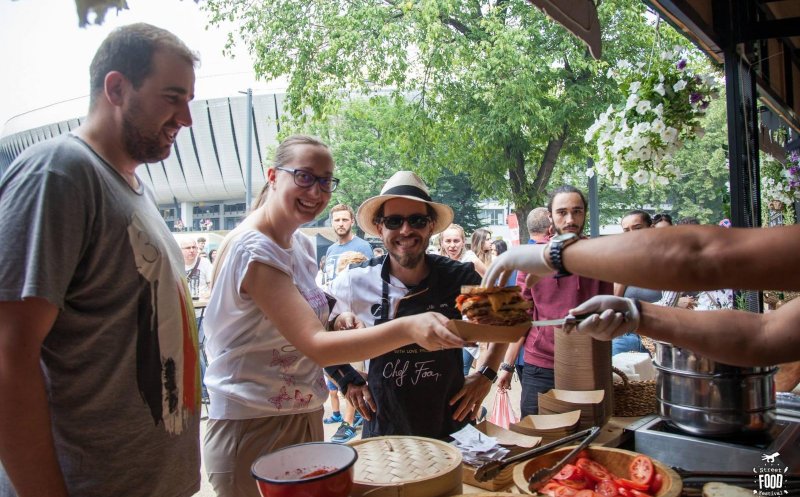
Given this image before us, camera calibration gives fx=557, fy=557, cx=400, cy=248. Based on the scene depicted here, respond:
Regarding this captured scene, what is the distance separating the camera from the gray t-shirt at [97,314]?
1.33 m

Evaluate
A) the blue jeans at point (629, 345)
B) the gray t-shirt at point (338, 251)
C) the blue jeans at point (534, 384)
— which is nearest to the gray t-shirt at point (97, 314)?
the blue jeans at point (534, 384)

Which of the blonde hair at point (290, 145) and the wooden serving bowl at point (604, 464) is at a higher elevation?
the blonde hair at point (290, 145)

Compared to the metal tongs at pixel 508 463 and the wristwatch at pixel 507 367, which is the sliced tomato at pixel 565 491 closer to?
the metal tongs at pixel 508 463

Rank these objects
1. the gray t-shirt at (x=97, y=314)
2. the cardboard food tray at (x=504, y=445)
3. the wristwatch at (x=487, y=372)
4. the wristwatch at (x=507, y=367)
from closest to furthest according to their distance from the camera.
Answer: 1. the gray t-shirt at (x=97, y=314)
2. the cardboard food tray at (x=504, y=445)
3. the wristwatch at (x=487, y=372)
4. the wristwatch at (x=507, y=367)

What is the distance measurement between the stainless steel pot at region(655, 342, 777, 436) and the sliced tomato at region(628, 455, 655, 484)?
1.70 feet

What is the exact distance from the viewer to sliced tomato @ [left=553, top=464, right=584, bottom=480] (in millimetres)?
1794

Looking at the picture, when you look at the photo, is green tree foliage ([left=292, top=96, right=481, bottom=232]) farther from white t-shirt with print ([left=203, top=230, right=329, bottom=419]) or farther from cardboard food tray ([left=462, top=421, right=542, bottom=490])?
white t-shirt with print ([left=203, top=230, right=329, bottom=419])

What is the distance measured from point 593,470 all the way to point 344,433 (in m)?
4.72

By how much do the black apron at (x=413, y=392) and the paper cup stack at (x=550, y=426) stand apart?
0.35m

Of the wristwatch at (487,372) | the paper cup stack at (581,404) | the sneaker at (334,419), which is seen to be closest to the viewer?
the paper cup stack at (581,404)

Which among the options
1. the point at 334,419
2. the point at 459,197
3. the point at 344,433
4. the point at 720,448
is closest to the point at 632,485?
the point at 720,448

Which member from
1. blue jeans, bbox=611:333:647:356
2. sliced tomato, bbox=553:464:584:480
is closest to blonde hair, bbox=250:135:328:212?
sliced tomato, bbox=553:464:584:480

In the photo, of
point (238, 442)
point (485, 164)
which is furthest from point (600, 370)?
point (485, 164)

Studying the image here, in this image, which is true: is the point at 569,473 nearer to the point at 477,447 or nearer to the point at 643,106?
the point at 477,447
